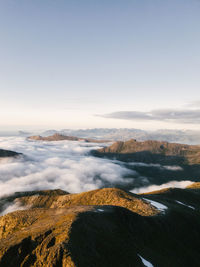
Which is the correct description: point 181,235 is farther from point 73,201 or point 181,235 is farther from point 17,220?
point 73,201

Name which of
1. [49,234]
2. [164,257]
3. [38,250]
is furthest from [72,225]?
[164,257]

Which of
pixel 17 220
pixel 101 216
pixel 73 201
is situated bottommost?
pixel 73 201

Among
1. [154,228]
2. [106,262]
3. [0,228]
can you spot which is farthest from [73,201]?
[106,262]

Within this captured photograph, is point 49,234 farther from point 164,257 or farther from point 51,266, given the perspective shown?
point 164,257

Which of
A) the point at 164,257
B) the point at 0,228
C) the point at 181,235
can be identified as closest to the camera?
the point at 164,257

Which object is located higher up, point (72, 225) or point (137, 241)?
point (72, 225)

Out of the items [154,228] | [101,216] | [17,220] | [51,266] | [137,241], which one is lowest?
[17,220]

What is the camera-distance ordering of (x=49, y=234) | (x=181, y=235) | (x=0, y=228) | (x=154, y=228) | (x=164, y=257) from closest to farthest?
(x=49, y=234) < (x=164, y=257) < (x=154, y=228) < (x=181, y=235) < (x=0, y=228)

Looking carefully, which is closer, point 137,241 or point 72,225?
point 72,225

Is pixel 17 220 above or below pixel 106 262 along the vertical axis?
below
